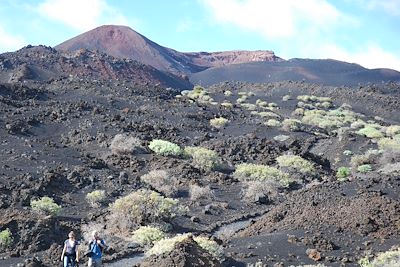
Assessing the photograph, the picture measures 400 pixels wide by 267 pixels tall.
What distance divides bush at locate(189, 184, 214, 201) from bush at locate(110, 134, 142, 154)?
4687 millimetres

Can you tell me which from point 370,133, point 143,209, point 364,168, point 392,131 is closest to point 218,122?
point 370,133

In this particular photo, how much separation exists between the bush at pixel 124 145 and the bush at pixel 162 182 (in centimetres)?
322

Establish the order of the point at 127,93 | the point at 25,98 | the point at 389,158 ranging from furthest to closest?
the point at 127,93, the point at 25,98, the point at 389,158

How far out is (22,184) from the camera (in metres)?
18.4

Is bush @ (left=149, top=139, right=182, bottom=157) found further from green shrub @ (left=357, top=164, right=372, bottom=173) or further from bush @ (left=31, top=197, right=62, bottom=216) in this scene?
bush @ (left=31, top=197, right=62, bottom=216)

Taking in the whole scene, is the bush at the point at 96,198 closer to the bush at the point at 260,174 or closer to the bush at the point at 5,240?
the bush at the point at 5,240

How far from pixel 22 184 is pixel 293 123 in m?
19.9

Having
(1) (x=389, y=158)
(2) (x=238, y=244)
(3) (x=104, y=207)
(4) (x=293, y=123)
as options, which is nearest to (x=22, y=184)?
(3) (x=104, y=207)

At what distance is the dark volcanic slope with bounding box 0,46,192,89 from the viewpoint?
4766 centimetres

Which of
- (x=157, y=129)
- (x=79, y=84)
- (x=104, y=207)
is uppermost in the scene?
(x=79, y=84)

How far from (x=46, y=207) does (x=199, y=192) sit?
5103mm

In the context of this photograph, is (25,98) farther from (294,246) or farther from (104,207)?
(294,246)

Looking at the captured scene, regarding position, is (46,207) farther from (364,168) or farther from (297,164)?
(364,168)

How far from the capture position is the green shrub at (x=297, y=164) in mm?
23000
